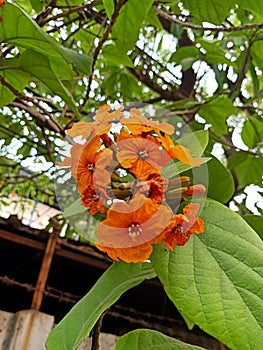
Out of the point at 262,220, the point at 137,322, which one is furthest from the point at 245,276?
the point at 137,322

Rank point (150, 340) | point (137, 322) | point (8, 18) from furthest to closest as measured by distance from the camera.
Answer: point (137, 322) → point (8, 18) → point (150, 340)

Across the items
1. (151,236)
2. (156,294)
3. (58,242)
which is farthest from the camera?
(156,294)

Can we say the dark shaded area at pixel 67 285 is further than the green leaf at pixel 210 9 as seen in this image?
Yes

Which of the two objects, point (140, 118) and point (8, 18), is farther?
point (8, 18)

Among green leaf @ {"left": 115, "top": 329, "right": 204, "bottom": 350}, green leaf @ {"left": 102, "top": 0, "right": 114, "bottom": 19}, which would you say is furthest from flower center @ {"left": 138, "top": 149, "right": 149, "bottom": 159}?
green leaf @ {"left": 102, "top": 0, "right": 114, "bottom": 19}

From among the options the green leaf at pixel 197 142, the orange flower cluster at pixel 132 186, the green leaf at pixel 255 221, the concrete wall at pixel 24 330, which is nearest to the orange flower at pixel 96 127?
the orange flower cluster at pixel 132 186

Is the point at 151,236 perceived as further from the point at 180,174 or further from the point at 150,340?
the point at 150,340

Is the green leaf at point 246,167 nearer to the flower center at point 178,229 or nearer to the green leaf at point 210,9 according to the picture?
the green leaf at point 210,9

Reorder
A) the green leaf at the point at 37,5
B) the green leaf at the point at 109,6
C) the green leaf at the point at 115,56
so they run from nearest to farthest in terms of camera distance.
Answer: the green leaf at the point at 109,6 → the green leaf at the point at 37,5 → the green leaf at the point at 115,56
